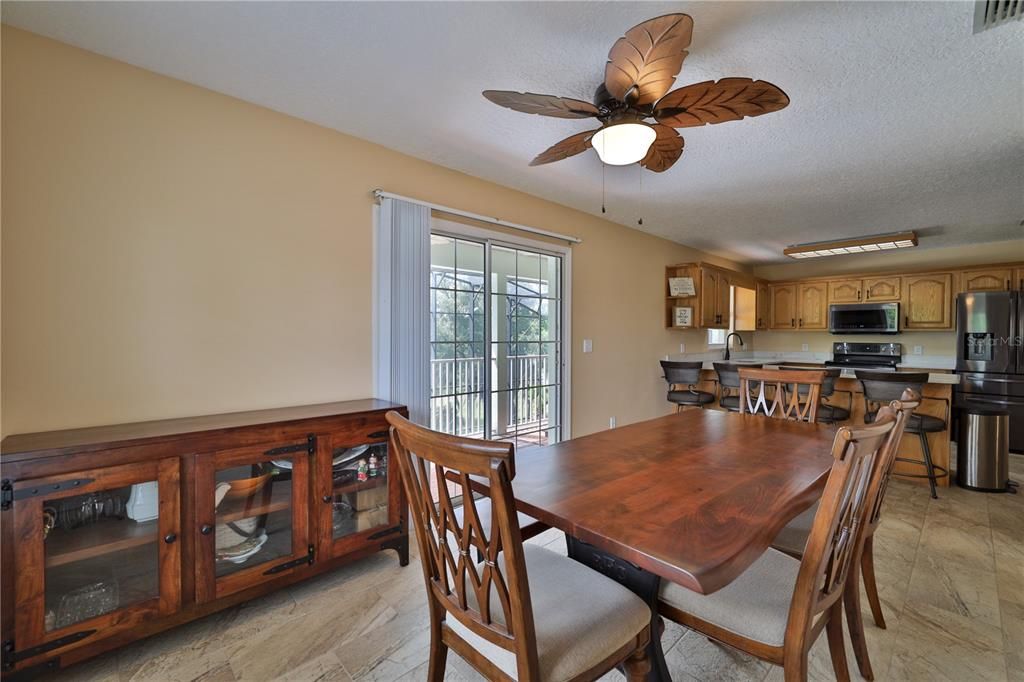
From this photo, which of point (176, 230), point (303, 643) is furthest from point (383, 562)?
point (176, 230)

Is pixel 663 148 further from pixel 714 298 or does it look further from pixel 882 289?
pixel 882 289

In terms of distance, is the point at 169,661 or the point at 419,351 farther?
the point at 419,351

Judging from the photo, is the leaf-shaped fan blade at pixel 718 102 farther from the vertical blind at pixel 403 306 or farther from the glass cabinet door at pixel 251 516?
the glass cabinet door at pixel 251 516

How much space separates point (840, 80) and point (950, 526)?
2.83 m

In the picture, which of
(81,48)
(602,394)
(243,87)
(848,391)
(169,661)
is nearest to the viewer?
(169,661)

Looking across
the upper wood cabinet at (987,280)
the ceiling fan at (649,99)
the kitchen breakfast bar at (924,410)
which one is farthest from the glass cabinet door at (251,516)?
the upper wood cabinet at (987,280)

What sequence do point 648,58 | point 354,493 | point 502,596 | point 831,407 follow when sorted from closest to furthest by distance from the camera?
point 502,596 < point 648,58 < point 354,493 < point 831,407

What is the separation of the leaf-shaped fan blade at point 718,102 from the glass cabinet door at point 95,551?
2355mm

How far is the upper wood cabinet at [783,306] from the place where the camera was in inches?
246

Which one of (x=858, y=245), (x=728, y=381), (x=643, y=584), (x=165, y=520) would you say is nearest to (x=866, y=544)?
(x=643, y=584)

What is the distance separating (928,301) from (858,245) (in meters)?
1.58

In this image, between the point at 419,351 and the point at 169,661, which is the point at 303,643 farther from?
the point at 419,351

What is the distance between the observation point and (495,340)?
331cm

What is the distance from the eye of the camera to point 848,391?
3.85 m
